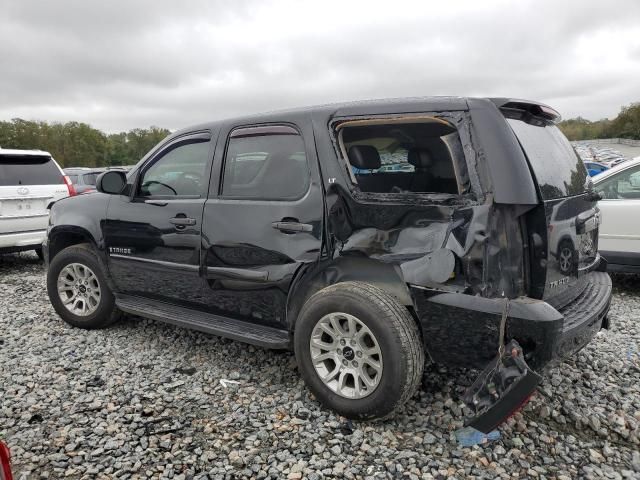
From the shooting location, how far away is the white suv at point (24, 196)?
21.8 ft

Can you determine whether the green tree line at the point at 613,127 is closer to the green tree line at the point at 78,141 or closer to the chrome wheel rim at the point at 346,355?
the green tree line at the point at 78,141

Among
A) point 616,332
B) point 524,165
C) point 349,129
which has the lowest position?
point 616,332

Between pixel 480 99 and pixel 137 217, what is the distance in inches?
106

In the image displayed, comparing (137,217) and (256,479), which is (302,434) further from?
(137,217)

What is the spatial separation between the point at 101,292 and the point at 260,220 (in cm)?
195

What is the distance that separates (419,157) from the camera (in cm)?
332

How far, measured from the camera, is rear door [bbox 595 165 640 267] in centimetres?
515

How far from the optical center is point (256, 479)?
7.91 feet

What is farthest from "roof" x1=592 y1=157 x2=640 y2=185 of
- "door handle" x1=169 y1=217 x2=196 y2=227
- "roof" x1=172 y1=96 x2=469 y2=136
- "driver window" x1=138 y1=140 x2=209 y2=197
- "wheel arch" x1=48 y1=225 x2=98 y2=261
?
"wheel arch" x1=48 y1=225 x2=98 y2=261

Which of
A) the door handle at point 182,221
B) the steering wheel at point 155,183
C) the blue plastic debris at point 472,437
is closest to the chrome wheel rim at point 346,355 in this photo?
the blue plastic debris at point 472,437

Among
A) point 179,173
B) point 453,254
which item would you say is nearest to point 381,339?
point 453,254

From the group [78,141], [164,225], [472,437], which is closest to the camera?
[472,437]

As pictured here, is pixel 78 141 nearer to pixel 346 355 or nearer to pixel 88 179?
pixel 88 179

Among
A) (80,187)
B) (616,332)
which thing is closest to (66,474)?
(616,332)
